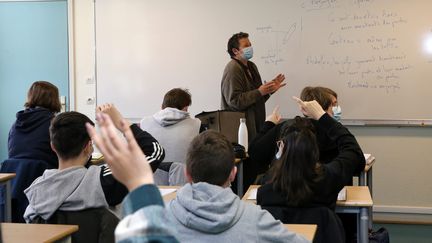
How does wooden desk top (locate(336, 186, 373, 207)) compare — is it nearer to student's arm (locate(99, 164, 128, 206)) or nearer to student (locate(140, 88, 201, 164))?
student's arm (locate(99, 164, 128, 206))

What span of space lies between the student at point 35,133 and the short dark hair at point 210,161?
2226 mm

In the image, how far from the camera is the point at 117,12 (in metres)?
5.51

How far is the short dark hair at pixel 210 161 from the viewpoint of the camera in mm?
1701

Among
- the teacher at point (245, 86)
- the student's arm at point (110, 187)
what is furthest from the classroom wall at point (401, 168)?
the student's arm at point (110, 187)

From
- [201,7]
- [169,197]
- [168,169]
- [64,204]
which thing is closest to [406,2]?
[201,7]

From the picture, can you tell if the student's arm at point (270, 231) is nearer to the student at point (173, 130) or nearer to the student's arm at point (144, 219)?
the student's arm at point (144, 219)

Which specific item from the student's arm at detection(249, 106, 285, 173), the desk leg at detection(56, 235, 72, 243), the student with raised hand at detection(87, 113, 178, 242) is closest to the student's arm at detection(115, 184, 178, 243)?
the student with raised hand at detection(87, 113, 178, 242)

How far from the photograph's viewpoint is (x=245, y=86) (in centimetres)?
473

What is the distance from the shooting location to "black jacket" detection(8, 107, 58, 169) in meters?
3.72

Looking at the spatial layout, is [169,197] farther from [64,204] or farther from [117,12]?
[117,12]

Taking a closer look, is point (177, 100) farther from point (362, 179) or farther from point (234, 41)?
point (362, 179)

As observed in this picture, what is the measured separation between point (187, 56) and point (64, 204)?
331 centimetres

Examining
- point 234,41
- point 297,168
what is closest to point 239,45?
point 234,41

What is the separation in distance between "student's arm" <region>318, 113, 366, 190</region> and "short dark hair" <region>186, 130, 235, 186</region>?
0.88 metres
